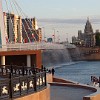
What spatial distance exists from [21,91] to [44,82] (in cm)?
242

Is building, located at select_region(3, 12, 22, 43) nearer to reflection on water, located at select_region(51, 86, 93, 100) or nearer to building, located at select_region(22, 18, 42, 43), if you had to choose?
building, located at select_region(22, 18, 42, 43)

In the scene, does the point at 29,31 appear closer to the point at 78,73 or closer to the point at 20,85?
the point at 78,73

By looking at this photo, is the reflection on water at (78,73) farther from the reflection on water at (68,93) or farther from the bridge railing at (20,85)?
the bridge railing at (20,85)

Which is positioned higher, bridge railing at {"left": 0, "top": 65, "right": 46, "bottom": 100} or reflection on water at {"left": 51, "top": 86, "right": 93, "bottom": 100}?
bridge railing at {"left": 0, "top": 65, "right": 46, "bottom": 100}

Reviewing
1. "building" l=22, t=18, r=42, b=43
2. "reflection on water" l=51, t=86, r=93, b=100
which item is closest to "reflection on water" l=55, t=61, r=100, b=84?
"building" l=22, t=18, r=42, b=43

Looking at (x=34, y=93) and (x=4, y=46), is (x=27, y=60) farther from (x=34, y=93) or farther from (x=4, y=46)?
(x=34, y=93)

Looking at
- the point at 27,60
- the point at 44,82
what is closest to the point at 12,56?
the point at 27,60

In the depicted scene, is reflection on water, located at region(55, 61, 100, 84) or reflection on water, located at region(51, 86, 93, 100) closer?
reflection on water, located at region(51, 86, 93, 100)

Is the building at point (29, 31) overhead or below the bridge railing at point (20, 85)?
overhead

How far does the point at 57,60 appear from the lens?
12756 centimetres

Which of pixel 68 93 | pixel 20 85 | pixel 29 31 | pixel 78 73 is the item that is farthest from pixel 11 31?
pixel 20 85

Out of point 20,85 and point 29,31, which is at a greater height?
point 29,31

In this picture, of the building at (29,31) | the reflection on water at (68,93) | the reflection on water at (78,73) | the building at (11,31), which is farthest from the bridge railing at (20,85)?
the building at (29,31)

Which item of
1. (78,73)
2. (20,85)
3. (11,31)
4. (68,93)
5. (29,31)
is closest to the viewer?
(20,85)
